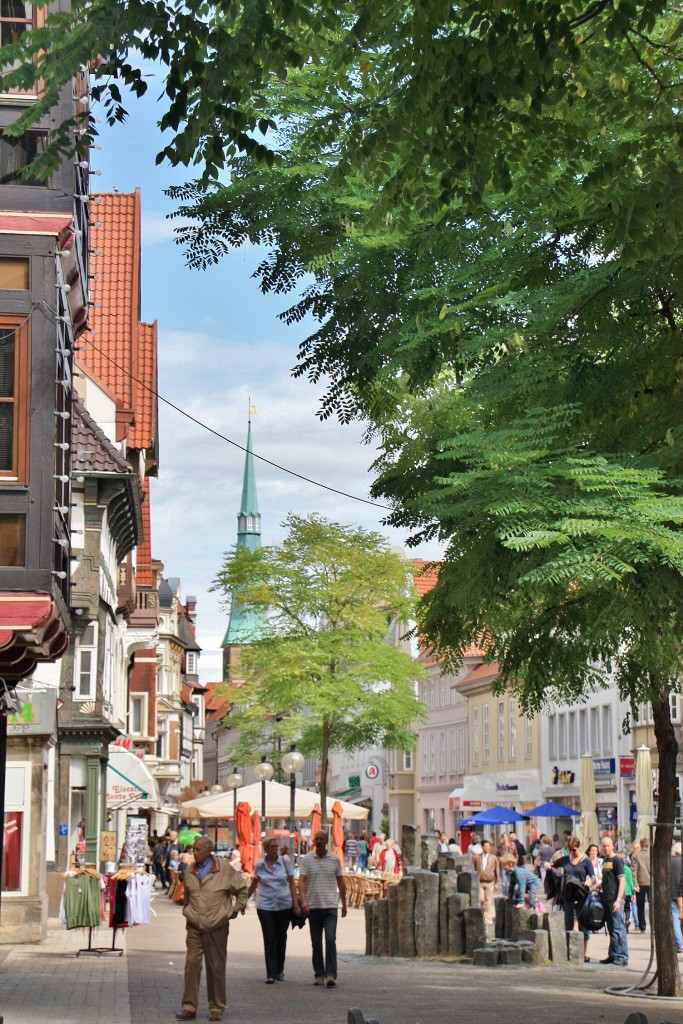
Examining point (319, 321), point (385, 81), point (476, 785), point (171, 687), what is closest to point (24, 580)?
point (319, 321)

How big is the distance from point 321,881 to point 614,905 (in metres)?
5.26

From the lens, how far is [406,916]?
72.0 ft

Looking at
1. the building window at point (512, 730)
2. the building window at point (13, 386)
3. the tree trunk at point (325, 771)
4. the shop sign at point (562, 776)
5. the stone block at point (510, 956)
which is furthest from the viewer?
the building window at point (512, 730)

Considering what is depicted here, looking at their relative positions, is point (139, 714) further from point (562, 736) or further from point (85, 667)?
point (85, 667)

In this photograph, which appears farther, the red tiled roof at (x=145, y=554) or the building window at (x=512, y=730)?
the building window at (x=512, y=730)

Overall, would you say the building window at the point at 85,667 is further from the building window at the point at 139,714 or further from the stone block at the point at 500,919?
the building window at the point at 139,714

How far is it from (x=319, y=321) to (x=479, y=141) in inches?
306

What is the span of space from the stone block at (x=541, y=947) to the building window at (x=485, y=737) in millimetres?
62456

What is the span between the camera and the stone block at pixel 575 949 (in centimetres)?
2117

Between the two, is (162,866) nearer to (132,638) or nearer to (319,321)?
(132,638)

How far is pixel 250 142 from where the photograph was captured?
30.6ft

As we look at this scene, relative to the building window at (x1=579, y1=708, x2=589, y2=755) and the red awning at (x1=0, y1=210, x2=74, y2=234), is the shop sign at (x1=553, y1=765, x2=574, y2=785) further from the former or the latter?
the red awning at (x1=0, y1=210, x2=74, y2=234)

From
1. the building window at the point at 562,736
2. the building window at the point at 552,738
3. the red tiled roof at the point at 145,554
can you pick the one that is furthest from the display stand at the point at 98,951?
the building window at the point at 552,738

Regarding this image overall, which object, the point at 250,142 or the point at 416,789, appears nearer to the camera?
the point at 250,142
